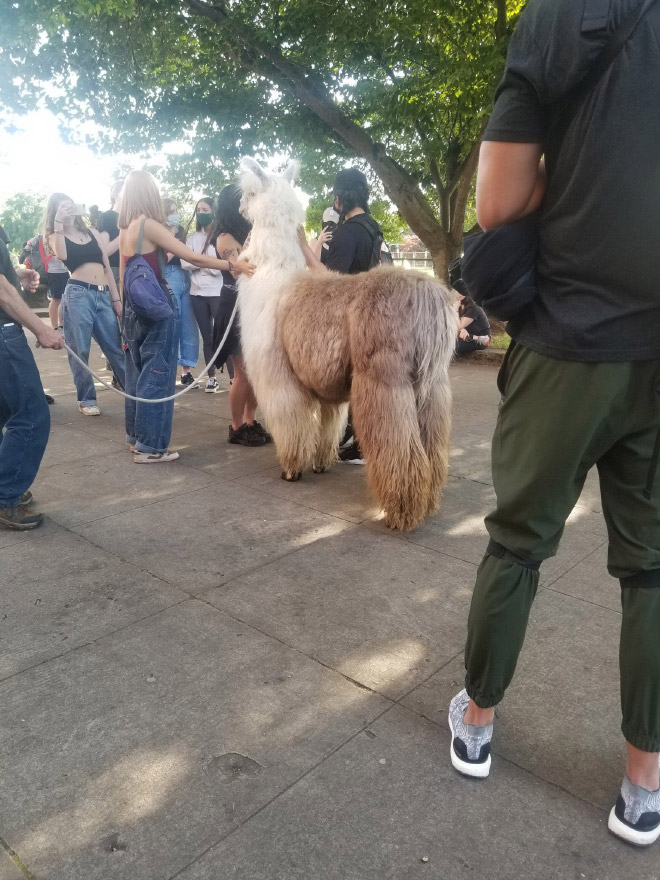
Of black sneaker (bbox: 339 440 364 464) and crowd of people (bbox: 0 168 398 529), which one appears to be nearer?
crowd of people (bbox: 0 168 398 529)

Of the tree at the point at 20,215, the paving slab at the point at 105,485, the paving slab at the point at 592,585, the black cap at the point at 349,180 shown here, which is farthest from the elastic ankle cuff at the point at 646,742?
the tree at the point at 20,215

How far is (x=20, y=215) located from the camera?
70.6m

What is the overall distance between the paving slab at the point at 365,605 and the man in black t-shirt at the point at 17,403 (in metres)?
1.58

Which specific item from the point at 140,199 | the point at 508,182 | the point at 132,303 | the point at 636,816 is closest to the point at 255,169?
the point at 140,199

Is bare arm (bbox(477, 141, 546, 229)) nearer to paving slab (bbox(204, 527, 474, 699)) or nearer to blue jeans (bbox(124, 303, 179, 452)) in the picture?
paving slab (bbox(204, 527, 474, 699))

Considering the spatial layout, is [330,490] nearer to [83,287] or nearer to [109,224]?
[83,287]

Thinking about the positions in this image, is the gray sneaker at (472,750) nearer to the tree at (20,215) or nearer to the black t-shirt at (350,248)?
the black t-shirt at (350,248)

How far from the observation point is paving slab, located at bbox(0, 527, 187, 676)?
2.81 m

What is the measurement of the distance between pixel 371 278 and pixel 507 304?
217 cm

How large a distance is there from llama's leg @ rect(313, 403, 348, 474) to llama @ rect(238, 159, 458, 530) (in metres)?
0.06

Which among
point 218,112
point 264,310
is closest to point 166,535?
point 264,310

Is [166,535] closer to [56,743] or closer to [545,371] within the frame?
[56,743]

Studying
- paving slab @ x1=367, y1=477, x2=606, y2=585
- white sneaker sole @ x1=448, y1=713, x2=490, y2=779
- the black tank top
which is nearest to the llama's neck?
paving slab @ x1=367, y1=477, x2=606, y2=585

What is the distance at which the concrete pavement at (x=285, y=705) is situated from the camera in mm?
1823
